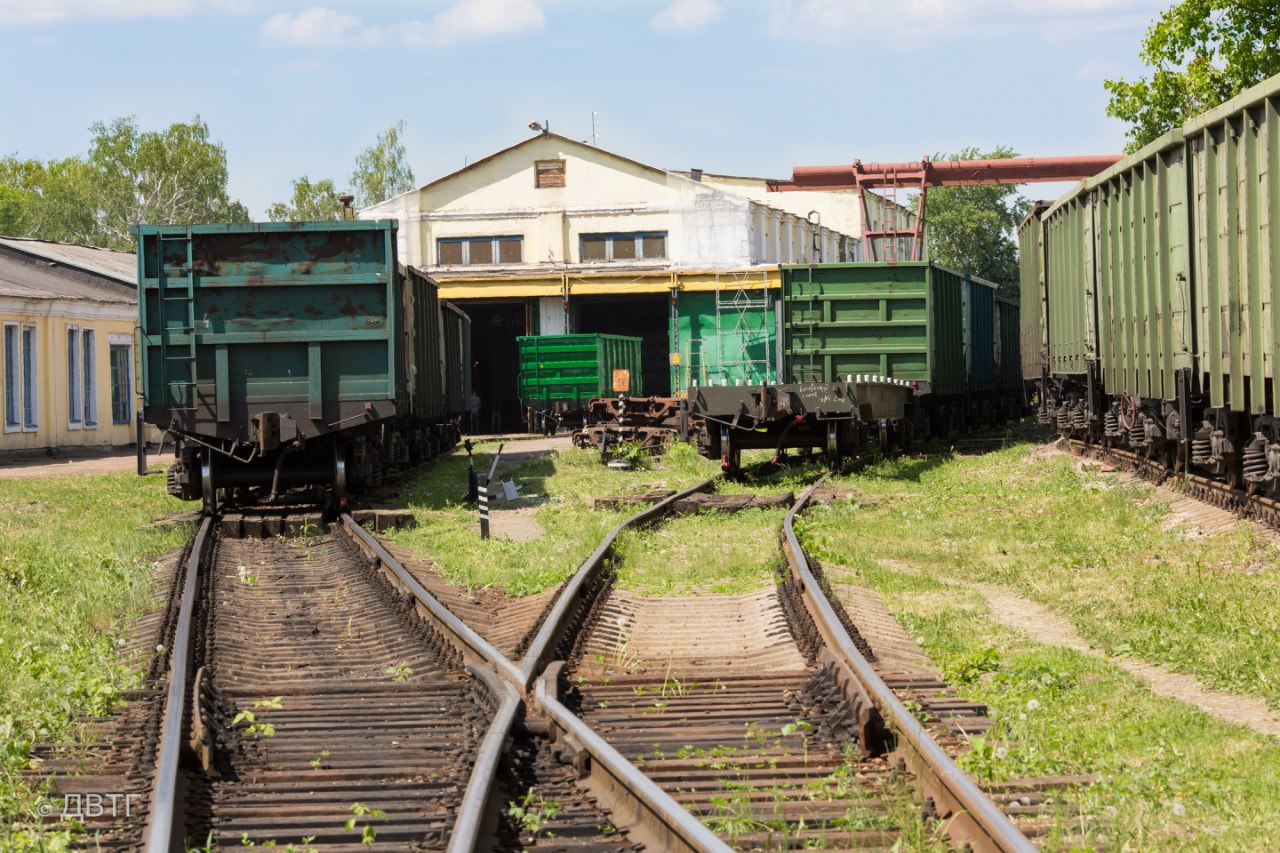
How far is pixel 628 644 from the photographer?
935cm

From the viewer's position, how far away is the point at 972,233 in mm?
93500

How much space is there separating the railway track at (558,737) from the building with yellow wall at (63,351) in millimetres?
24217

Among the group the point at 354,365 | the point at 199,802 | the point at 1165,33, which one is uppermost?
the point at 1165,33

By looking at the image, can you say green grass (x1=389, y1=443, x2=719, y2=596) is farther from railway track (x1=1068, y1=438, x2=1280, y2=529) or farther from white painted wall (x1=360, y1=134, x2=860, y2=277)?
white painted wall (x1=360, y1=134, x2=860, y2=277)

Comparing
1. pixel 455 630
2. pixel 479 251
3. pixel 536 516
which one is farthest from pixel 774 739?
pixel 479 251

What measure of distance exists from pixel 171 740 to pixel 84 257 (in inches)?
A: 1532

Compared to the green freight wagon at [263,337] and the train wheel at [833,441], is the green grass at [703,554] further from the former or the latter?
the train wheel at [833,441]

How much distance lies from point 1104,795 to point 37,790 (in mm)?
4044

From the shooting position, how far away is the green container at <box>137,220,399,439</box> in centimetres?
1700

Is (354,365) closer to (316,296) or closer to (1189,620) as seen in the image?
(316,296)

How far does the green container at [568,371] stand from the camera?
40125 mm

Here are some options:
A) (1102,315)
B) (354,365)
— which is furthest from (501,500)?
(1102,315)

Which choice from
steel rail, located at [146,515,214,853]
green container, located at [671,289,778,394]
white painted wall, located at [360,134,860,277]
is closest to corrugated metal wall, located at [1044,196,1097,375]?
green container, located at [671,289,778,394]

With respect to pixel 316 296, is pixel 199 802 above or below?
below
